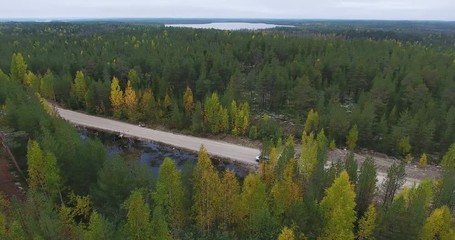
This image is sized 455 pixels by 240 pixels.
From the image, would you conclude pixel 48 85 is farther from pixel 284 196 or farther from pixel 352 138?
pixel 284 196

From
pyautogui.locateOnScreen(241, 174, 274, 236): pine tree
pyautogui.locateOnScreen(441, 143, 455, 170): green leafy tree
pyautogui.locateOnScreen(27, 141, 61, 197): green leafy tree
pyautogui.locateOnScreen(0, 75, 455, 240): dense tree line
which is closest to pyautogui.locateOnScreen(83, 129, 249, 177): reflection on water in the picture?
pyautogui.locateOnScreen(0, 75, 455, 240): dense tree line

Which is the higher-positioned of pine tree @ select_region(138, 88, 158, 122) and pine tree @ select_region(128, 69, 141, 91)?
pine tree @ select_region(128, 69, 141, 91)

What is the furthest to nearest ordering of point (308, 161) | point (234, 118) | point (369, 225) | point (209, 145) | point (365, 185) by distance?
point (234, 118) < point (209, 145) < point (308, 161) < point (365, 185) < point (369, 225)

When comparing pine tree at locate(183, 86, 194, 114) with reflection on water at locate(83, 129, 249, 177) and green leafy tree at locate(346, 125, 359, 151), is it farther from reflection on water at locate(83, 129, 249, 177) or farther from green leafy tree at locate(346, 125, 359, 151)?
green leafy tree at locate(346, 125, 359, 151)

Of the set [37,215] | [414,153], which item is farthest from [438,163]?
[37,215]

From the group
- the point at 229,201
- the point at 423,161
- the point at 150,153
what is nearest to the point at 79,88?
the point at 150,153

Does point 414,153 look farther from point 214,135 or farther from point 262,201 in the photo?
point 262,201
